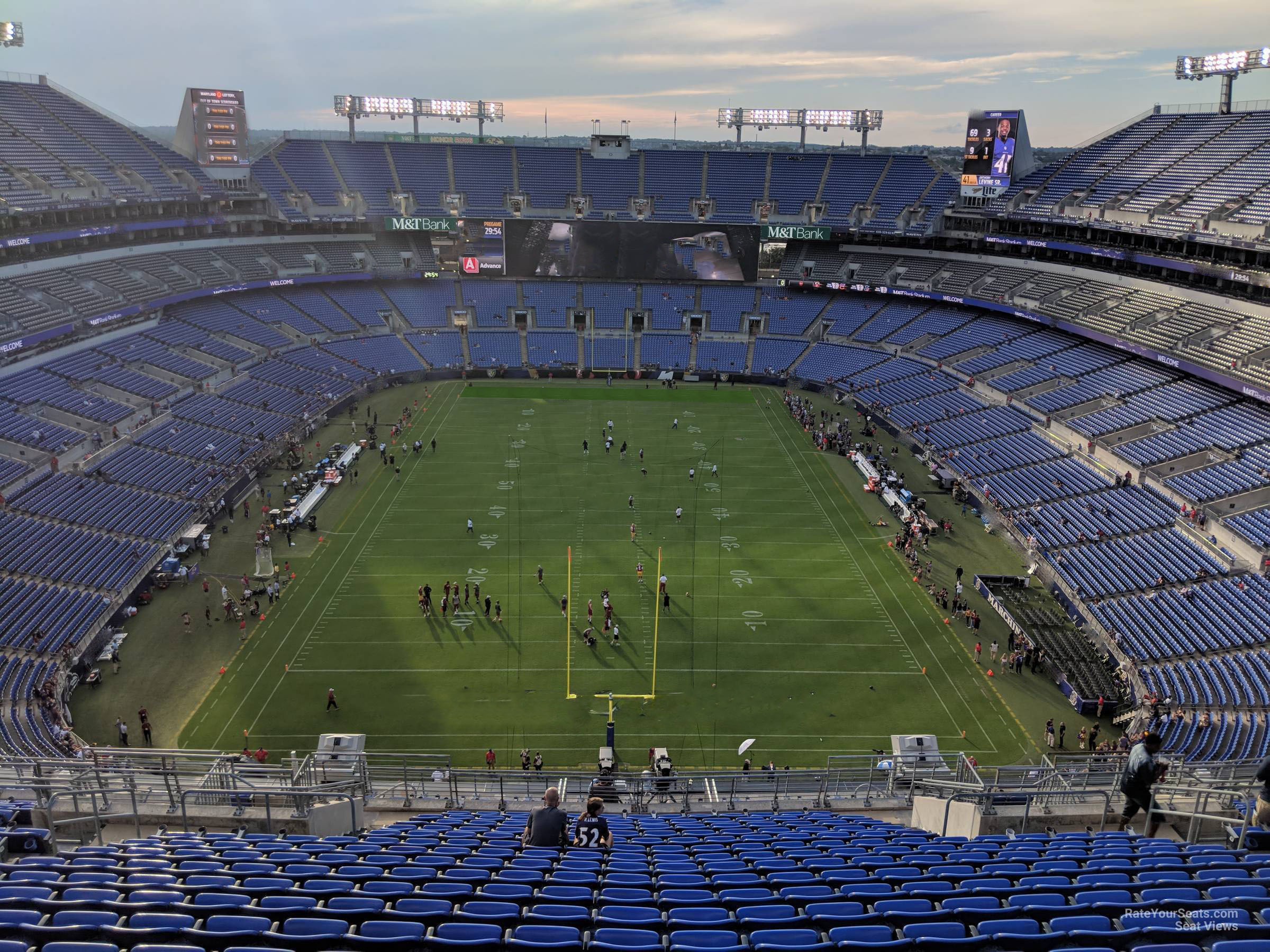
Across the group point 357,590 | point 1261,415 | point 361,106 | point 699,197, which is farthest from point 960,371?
point 361,106

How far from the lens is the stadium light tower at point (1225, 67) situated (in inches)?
2147

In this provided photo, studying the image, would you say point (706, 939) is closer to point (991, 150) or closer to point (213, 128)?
point (991, 150)

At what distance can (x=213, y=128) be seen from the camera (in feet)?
218

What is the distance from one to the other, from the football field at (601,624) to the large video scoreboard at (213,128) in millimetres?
31848

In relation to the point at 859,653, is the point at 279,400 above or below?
above

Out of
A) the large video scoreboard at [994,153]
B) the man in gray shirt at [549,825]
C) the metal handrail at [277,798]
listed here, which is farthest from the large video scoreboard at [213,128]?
the man in gray shirt at [549,825]

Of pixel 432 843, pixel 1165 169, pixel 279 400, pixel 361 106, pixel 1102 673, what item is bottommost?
pixel 1102 673

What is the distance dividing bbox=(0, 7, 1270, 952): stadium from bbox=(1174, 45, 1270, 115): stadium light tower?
0.36 m

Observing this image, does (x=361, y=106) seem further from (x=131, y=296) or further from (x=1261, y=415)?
(x=1261, y=415)

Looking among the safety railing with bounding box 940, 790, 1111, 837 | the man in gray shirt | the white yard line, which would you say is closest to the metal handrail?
the man in gray shirt

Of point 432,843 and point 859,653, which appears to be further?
point 859,653

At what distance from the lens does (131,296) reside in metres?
54.2

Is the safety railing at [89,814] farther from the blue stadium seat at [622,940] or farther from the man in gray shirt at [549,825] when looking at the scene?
the blue stadium seat at [622,940]

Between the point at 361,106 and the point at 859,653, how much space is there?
6903 cm
